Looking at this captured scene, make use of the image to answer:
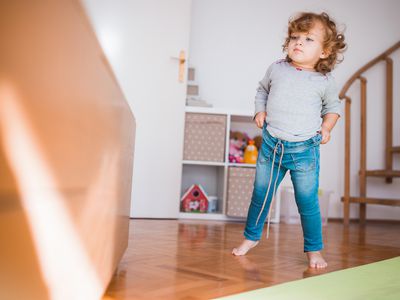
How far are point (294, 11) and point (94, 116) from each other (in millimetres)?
3169

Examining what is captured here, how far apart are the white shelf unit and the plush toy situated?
83 millimetres

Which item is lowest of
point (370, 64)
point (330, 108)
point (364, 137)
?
point (330, 108)

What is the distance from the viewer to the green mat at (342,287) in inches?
34.4

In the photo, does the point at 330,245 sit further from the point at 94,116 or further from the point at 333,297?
the point at 94,116

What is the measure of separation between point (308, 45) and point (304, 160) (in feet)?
1.27

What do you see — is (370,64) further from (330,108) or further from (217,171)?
(330,108)

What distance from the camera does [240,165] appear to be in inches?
112

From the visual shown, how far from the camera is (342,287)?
0.97 metres

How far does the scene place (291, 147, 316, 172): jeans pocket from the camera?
1402 millimetres

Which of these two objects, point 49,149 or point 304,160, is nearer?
point 49,149

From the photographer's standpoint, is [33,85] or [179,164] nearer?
[33,85]

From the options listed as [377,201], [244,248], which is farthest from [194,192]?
[244,248]

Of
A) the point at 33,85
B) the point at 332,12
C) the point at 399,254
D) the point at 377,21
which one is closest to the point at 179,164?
the point at 399,254

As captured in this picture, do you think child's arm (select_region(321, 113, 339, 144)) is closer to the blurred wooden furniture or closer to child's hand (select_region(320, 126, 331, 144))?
child's hand (select_region(320, 126, 331, 144))
